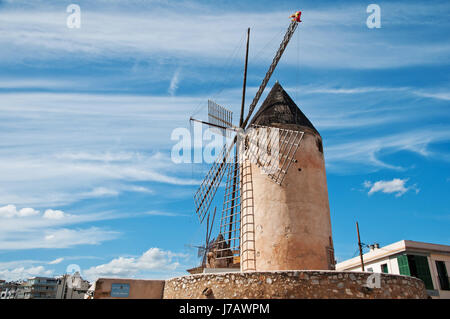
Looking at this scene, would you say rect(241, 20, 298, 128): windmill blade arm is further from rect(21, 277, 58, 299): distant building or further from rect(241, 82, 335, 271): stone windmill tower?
rect(21, 277, 58, 299): distant building

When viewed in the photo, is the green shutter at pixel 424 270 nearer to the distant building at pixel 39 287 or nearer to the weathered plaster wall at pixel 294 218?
the weathered plaster wall at pixel 294 218

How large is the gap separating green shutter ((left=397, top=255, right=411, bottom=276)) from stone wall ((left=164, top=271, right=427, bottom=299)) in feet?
26.5

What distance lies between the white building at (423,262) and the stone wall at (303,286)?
27.1ft

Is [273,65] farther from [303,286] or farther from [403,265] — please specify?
[403,265]

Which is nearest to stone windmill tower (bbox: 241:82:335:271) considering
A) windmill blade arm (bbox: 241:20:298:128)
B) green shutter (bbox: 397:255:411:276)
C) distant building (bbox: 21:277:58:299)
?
windmill blade arm (bbox: 241:20:298:128)

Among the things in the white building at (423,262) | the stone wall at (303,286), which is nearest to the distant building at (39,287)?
the white building at (423,262)

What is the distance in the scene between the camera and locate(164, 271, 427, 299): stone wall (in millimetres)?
→ 7137

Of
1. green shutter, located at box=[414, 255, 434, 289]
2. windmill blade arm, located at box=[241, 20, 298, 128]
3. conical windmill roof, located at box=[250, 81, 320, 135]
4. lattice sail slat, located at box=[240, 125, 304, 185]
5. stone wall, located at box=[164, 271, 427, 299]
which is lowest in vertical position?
stone wall, located at box=[164, 271, 427, 299]

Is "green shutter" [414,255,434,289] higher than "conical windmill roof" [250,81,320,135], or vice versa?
"conical windmill roof" [250,81,320,135]

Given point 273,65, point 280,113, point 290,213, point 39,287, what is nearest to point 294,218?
point 290,213

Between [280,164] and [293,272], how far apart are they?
403 centimetres

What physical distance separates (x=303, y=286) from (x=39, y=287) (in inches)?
2711

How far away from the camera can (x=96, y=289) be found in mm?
9016
